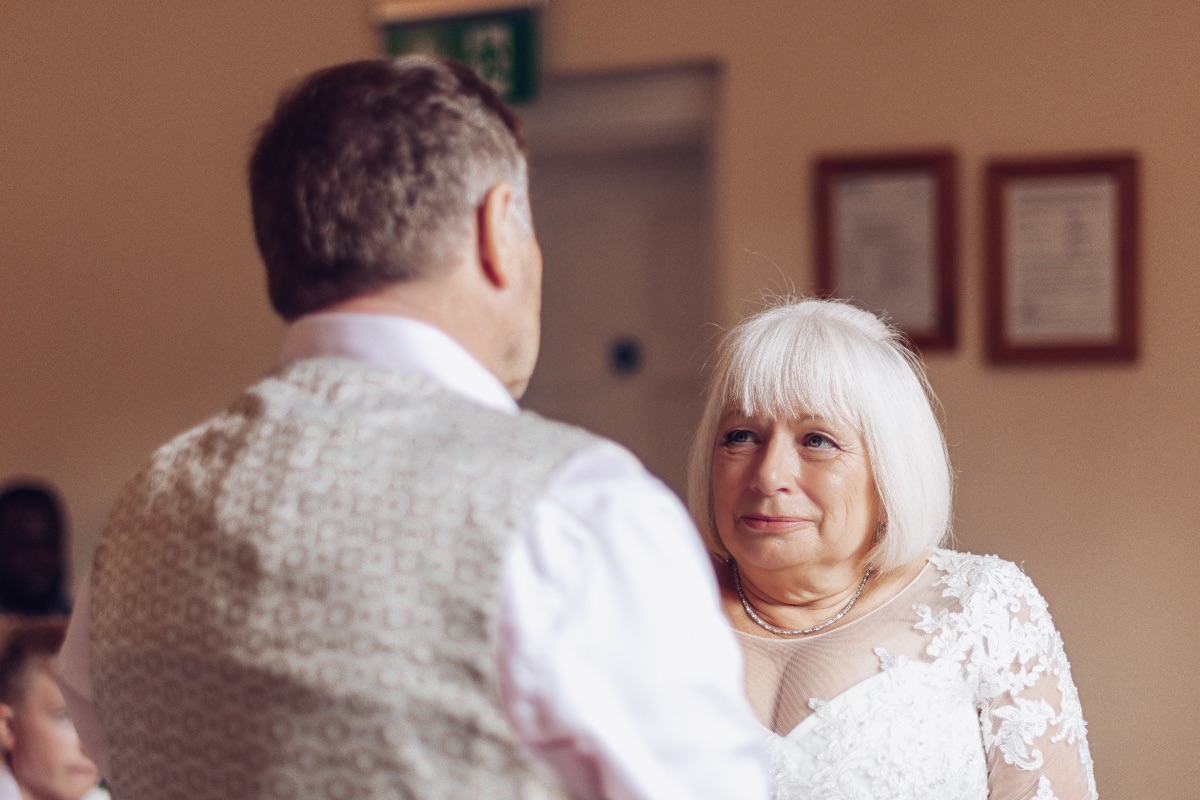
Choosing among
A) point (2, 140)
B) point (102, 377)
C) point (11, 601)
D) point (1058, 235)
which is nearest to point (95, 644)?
point (1058, 235)

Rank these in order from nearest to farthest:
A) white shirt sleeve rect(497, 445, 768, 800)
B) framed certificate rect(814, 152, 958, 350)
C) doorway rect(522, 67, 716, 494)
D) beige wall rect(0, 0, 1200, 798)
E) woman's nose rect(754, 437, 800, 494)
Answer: white shirt sleeve rect(497, 445, 768, 800) → woman's nose rect(754, 437, 800, 494) → beige wall rect(0, 0, 1200, 798) → framed certificate rect(814, 152, 958, 350) → doorway rect(522, 67, 716, 494)

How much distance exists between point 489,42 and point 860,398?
2.68 metres

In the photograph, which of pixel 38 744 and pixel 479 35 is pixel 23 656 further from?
pixel 479 35

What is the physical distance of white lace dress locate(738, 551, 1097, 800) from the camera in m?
1.83

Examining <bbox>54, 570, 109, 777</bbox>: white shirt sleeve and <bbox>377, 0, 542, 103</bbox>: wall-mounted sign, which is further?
<bbox>377, 0, 542, 103</bbox>: wall-mounted sign

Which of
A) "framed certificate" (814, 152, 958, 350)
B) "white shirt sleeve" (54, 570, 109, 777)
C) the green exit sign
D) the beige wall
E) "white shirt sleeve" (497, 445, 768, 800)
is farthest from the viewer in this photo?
the green exit sign

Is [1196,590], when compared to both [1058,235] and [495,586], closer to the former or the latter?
[1058,235]

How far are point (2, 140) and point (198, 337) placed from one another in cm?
116

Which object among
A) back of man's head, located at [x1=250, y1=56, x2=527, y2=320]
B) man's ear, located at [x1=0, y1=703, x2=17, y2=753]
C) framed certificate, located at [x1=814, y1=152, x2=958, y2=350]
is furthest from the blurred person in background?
back of man's head, located at [x1=250, y1=56, x2=527, y2=320]

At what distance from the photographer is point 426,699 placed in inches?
35.4

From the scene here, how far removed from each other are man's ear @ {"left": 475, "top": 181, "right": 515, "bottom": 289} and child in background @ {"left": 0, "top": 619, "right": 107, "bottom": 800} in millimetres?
1806

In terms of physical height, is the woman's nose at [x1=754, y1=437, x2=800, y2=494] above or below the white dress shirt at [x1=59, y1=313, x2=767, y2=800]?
below

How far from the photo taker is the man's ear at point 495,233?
104cm

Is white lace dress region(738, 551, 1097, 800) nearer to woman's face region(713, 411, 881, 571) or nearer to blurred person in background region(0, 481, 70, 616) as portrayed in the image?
woman's face region(713, 411, 881, 571)
